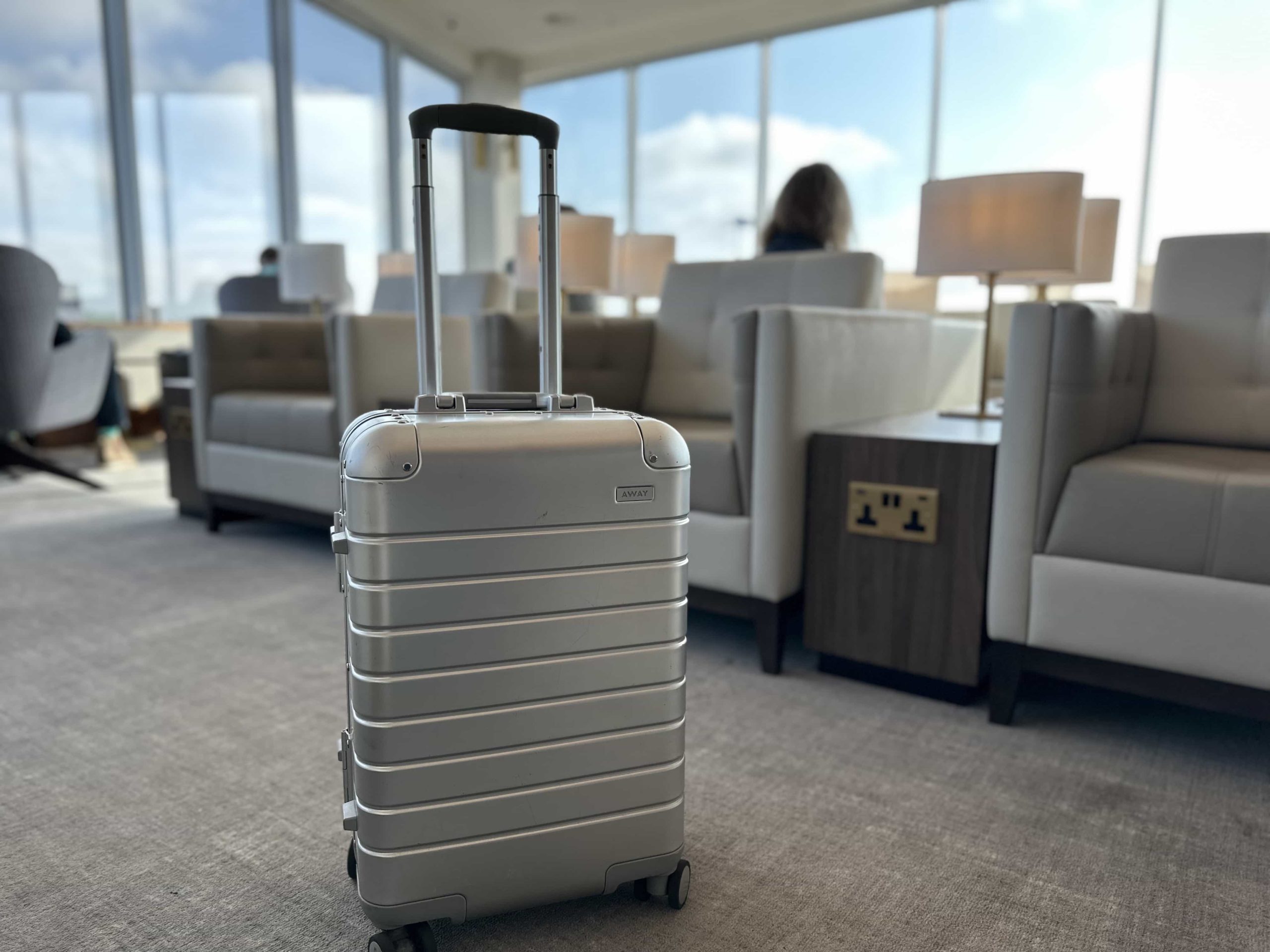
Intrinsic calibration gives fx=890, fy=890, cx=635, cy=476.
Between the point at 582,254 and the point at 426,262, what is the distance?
8.27 feet

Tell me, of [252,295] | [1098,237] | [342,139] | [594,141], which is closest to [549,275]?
[1098,237]

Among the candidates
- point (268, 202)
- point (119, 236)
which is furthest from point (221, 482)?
point (268, 202)

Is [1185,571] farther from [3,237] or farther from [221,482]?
[3,237]

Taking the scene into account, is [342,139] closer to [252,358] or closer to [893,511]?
[252,358]

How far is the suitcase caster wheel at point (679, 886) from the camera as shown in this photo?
1.02 m

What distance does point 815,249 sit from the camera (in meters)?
2.76

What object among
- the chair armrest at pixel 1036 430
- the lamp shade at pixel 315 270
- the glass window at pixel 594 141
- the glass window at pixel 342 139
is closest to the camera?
the chair armrest at pixel 1036 430

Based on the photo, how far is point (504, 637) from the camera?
2.88 ft

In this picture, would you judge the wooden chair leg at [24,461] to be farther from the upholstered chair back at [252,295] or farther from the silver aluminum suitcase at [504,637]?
the silver aluminum suitcase at [504,637]

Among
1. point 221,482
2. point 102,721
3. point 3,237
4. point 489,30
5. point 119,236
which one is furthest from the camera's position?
point 489,30

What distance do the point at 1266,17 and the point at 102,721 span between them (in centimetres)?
634

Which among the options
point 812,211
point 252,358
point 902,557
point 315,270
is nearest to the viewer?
→ point 902,557

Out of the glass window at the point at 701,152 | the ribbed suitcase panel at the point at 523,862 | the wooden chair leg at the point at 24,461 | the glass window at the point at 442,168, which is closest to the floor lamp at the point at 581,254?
the wooden chair leg at the point at 24,461

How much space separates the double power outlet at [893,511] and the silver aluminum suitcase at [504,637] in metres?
0.81
